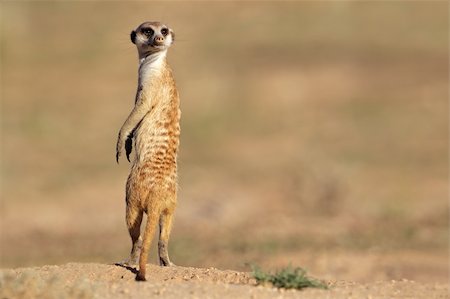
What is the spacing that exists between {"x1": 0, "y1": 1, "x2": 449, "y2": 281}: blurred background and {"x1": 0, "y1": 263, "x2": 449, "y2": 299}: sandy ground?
7.78 ft

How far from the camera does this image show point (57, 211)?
60.1ft

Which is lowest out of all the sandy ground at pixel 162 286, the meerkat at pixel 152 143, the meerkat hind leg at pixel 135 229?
the sandy ground at pixel 162 286

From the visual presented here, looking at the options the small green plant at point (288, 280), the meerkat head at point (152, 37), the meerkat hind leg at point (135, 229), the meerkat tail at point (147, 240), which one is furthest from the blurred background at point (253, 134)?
the small green plant at point (288, 280)

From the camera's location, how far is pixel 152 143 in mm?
8086

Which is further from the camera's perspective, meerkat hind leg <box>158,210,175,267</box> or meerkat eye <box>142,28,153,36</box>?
meerkat eye <box>142,28,153,36</box>

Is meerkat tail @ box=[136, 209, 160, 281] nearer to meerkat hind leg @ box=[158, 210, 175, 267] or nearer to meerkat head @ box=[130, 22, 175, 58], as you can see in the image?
meerkat hind leg @ box=[158, 210, 175, 267]

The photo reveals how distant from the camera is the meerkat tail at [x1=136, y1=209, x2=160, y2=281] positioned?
25.3 feet

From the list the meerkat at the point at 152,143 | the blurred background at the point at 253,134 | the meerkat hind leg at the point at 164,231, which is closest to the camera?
the meerkat at the point at 152,143

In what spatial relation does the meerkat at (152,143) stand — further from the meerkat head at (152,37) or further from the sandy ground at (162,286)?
the sandy ground at (162,286)

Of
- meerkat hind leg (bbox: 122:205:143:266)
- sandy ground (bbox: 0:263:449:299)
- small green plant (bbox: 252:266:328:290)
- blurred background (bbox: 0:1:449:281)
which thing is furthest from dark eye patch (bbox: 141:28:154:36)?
small green plant (bbox: 252:266:328:290)

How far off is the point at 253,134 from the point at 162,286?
17305 mm

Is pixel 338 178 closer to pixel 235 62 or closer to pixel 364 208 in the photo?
pixel 364 208

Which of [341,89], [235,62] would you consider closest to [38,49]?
[235,62]

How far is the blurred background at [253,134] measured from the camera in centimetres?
1444
